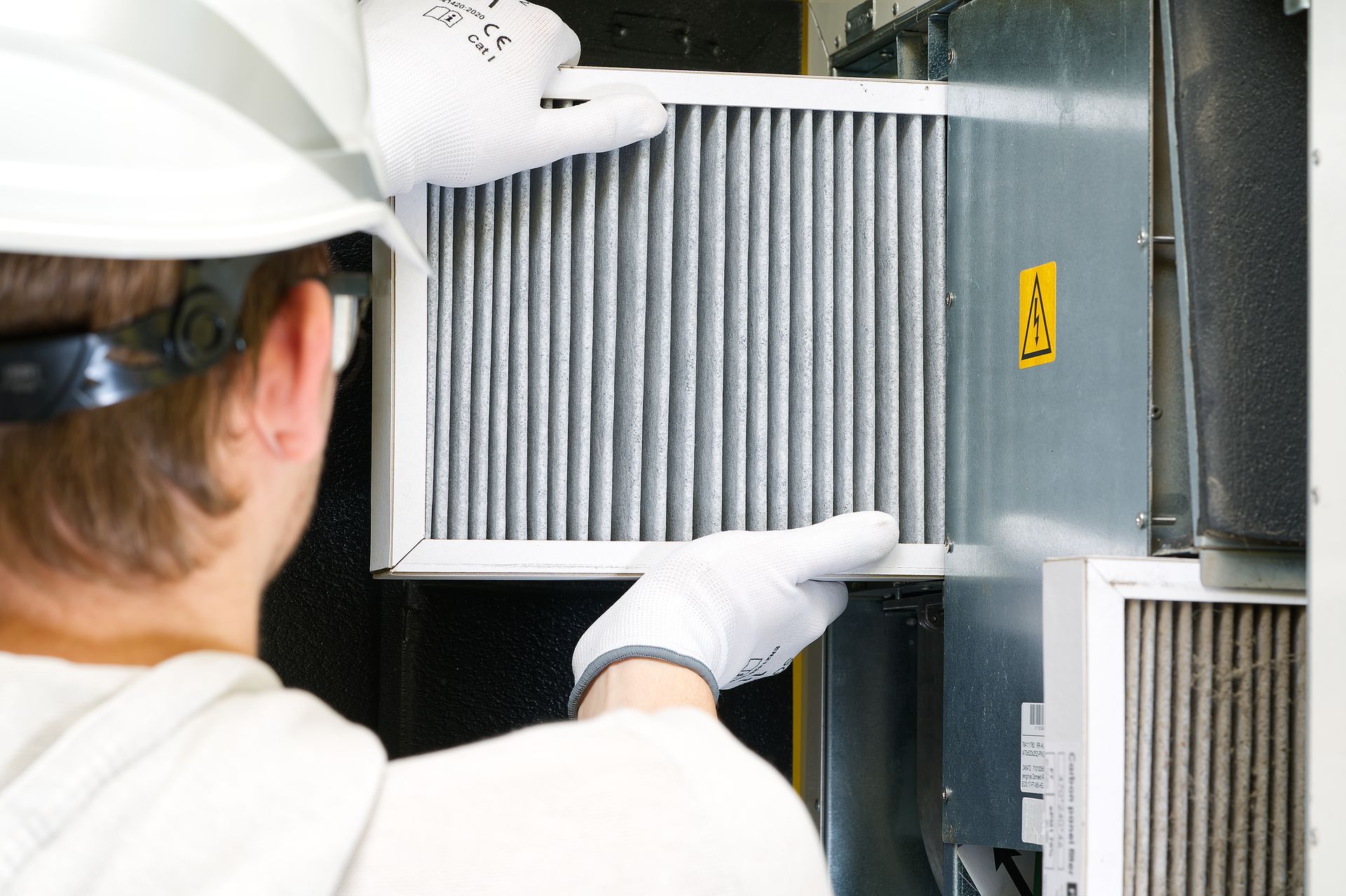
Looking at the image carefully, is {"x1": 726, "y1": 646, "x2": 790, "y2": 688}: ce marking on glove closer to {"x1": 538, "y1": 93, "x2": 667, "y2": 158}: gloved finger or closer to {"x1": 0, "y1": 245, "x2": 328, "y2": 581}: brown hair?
{"x1": 538, "y1": 93, "x2": 667, "y2": 158}: gloved finger

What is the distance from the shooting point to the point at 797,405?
128cm

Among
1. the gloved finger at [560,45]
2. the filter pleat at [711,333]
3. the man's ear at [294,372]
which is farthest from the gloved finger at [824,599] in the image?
the man's ear at [294,372]

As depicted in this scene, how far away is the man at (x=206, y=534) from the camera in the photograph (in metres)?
0.54

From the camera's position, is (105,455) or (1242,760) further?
(1242,760)

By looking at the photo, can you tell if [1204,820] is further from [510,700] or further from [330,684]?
[330,684]

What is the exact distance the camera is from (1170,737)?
2.96ft

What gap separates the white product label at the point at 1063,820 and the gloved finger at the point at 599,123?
0.73 m

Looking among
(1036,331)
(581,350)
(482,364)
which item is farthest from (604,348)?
(1036,331)

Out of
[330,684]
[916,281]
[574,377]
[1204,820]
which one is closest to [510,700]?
[330,684]

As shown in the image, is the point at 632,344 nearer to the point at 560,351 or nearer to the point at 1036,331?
the point at 560,351

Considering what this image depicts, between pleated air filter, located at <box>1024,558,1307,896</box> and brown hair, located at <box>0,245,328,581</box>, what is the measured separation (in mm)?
638

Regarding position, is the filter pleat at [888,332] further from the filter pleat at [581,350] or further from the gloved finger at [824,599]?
the filter pleat at [581,350]

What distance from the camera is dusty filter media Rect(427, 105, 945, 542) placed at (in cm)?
126

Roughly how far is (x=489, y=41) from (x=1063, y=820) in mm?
917
